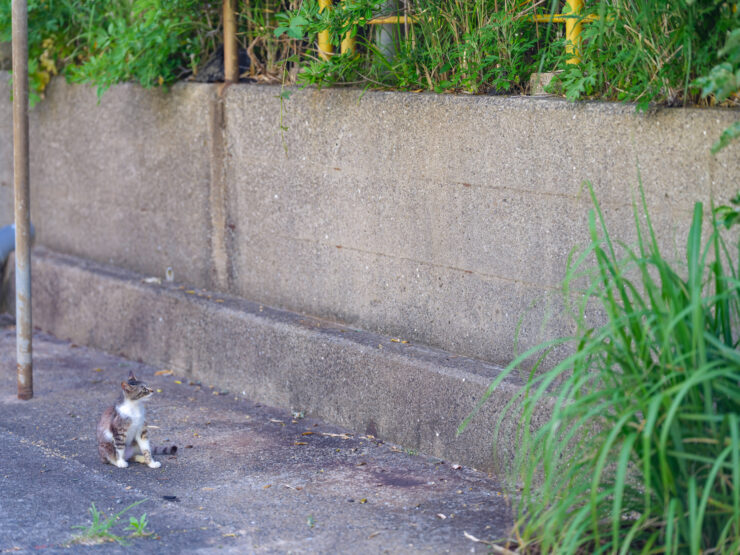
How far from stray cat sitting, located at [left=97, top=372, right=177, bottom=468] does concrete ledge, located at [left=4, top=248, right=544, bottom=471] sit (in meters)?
0.93

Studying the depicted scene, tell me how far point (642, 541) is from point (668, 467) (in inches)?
16.0

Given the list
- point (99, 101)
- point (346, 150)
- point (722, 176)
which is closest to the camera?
point (722, 176)

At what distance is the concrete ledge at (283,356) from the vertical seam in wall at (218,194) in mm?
170

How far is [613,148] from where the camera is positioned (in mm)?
3910

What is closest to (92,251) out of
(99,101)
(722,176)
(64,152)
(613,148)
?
(64,152)

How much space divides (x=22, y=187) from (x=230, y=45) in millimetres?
1434

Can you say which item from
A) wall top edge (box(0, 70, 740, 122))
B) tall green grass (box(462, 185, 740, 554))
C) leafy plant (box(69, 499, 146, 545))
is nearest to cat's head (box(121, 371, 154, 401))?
leafy plant (box(69, 499, 146, 545))

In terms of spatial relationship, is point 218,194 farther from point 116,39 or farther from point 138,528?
point 138,528

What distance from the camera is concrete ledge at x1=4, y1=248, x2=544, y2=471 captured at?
4.38m

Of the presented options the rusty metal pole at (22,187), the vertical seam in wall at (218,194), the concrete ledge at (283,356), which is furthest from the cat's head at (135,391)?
the vertical seam in wall at (218,194)

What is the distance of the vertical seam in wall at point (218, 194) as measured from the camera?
5.68m

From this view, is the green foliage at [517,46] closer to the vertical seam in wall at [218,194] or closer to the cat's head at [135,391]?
the vertical seam in wall at [218,194]

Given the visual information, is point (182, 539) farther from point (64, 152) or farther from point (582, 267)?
point (64, 152)

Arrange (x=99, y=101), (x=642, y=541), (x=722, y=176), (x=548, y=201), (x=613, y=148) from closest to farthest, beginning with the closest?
1. (x=642, y=541)
2. (x=722, y=176)
3. (x=613, y=148)
4. (x=548, y=201)
5. (x=99, y=101)
